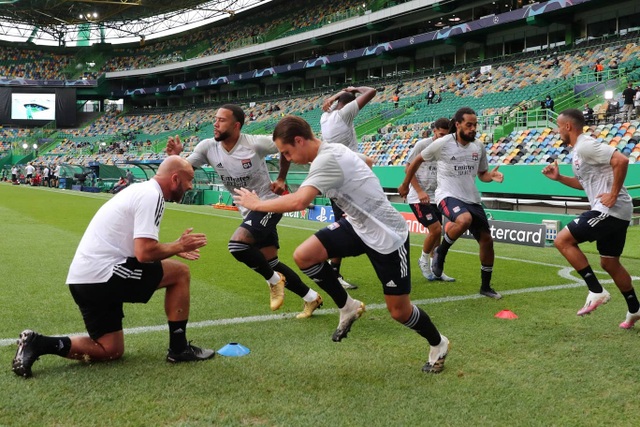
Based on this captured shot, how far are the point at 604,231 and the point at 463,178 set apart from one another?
7.19ft

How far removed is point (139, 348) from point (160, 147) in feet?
175

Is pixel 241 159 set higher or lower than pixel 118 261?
higher

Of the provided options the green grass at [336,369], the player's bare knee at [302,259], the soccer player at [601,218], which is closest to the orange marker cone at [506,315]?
the green grass at [336,369]

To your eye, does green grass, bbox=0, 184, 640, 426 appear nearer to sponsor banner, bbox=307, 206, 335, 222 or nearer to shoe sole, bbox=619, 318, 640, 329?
shoe sole, bbox=619, 318, 640, 329

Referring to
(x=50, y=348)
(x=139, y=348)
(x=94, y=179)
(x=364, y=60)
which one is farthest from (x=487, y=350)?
(x=364, y=60)

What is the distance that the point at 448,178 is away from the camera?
754 cm

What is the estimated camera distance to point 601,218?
18.1ft

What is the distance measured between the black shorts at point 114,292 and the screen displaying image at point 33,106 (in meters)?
74.5

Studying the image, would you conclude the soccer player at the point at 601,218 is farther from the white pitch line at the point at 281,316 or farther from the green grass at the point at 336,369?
the white pitch line at the point at 281,316

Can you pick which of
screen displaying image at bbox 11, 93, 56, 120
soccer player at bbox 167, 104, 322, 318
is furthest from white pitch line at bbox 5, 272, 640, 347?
screen displaying image at bbox 11, 93, 56, 120

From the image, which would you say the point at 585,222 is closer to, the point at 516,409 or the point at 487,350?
the point at 487,350

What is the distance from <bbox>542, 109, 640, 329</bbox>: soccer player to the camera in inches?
214

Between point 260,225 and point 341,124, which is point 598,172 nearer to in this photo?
point 341,124

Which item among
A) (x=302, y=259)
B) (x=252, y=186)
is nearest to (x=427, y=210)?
(x=252, y=186)
